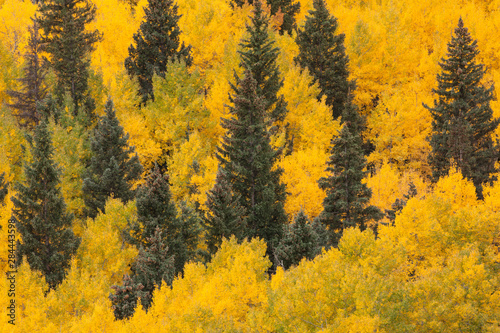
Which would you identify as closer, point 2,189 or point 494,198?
point 494,198

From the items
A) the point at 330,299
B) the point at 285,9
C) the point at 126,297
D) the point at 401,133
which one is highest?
the point at 285,9

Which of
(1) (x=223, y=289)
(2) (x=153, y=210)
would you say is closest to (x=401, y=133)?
(2) (x=153, y=210)

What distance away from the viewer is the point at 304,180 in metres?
44.6

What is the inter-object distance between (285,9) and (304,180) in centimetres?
3140

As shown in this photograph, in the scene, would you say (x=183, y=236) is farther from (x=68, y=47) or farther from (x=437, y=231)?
(x=68, y=47)

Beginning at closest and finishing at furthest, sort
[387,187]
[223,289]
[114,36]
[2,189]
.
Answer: [223,289], [2,189], [387,187], [114,36]

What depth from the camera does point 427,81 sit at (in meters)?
59.0

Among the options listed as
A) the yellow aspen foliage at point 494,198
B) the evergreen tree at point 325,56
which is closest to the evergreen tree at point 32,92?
the evergreen tree at point 325,56

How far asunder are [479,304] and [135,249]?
2618 cm

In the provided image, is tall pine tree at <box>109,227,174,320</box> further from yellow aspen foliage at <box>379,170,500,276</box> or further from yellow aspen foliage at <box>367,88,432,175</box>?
yellow aspen foliage at <box>367,88,432,175</box>

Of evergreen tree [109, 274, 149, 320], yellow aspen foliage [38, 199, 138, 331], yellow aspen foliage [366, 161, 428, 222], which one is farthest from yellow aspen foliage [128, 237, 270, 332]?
yellow aspen foliage [366, 161, 428, 222]

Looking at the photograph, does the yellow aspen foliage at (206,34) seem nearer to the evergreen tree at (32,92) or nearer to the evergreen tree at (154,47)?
the evergreen tree at (154,47)

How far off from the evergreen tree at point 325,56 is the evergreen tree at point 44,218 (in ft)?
91.0

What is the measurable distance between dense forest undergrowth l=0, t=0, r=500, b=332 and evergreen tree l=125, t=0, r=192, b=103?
0.69 feet
